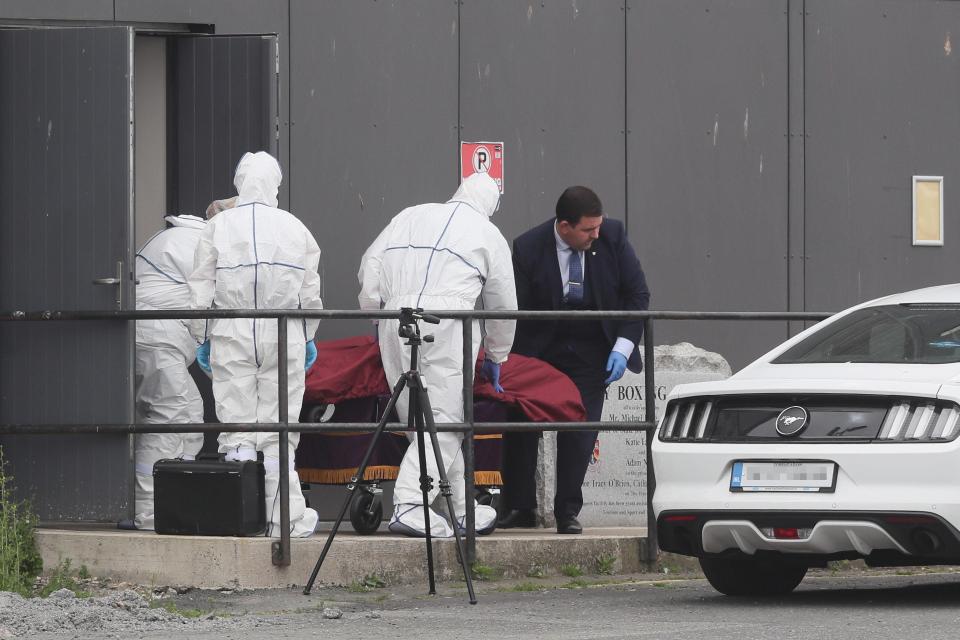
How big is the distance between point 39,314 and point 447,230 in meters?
2.05

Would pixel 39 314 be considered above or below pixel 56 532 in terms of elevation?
above

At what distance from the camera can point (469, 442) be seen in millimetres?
8969

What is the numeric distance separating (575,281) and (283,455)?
202 cm

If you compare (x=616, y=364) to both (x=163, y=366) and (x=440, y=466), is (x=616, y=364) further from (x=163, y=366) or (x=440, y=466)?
(x=163, y=366)

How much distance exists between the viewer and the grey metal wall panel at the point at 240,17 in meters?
10.8

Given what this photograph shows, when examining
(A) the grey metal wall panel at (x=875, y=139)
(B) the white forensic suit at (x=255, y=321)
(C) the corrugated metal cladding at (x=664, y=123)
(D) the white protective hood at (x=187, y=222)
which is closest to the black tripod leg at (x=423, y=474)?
(B) the white forensic suit at (x=255, y=321)

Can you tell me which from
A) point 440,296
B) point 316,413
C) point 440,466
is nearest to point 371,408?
point 316,413

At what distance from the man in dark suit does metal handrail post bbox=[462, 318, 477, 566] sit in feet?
2.95

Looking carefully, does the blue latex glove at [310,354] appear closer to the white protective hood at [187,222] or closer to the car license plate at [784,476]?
the white protective hood at [187,222]

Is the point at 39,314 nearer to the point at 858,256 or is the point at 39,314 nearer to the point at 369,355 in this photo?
the point at 369,355

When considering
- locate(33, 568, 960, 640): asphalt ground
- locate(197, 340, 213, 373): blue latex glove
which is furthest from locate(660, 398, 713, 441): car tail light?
locate(197, 340, 213, 373): blue latex glove

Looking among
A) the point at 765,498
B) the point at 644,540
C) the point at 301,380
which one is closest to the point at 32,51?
the point at 301,380

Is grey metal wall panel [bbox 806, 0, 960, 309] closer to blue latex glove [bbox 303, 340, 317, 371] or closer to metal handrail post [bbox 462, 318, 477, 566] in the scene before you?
metal handrail post [bbox 462, 318, 477, 566]

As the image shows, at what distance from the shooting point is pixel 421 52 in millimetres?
11305
